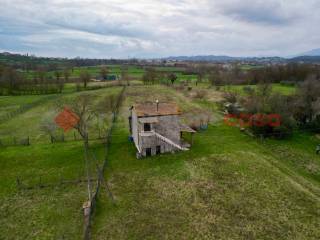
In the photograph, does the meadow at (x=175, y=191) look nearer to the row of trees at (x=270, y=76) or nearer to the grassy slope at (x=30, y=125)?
the grassy slope at (x=30, y=125)

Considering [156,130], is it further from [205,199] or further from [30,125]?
[30,125]

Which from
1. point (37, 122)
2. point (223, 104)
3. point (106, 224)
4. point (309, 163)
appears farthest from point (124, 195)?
point (223, 104)

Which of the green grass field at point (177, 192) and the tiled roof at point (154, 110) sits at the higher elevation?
the tiled roof at point (154, 110)

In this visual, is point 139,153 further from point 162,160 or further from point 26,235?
point 26,235

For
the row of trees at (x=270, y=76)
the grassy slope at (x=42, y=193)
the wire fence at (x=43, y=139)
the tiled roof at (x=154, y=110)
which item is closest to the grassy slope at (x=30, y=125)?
the wire fence at (x=43, y=139)

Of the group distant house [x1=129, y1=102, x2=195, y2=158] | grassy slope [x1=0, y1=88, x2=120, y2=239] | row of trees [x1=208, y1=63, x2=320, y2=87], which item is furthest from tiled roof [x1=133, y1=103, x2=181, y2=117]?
row of trees [x1=208, y1=63, x2=320, y2=87]

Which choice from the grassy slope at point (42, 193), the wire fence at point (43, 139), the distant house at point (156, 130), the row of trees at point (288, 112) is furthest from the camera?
the row of trees at point (288, 112)
